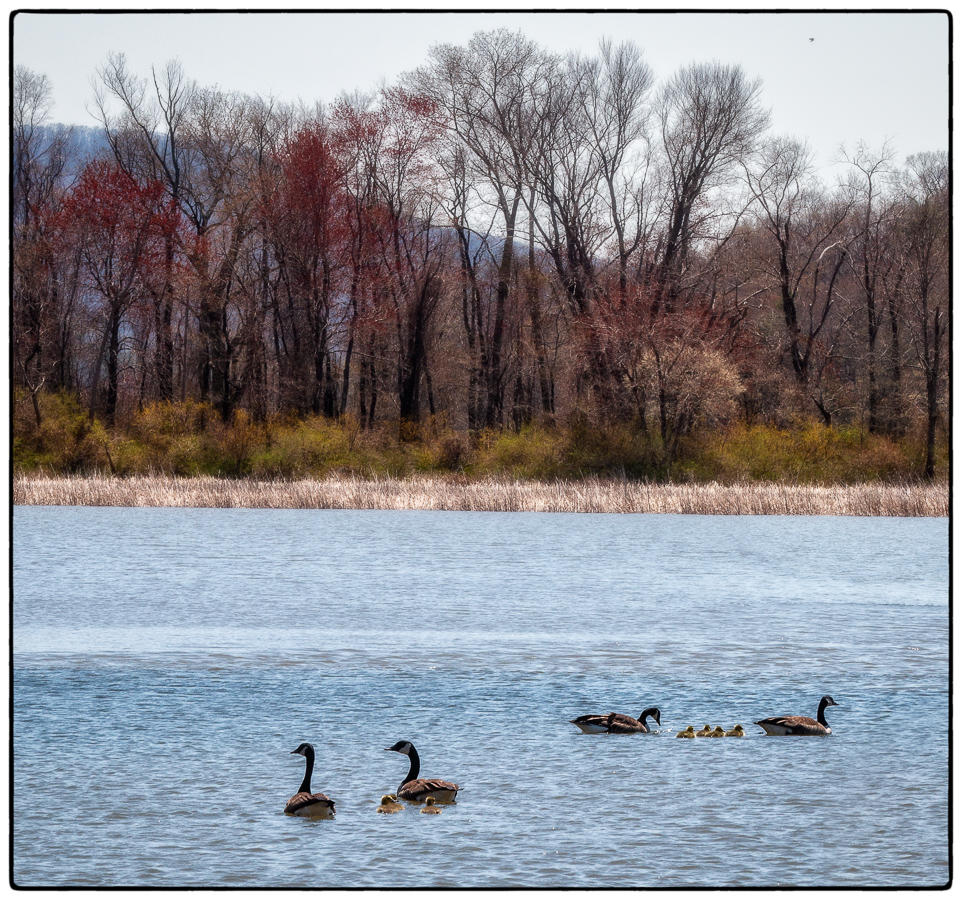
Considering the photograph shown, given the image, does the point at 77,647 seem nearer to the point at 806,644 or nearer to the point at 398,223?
the point at 806,644

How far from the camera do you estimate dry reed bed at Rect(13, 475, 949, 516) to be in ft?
106

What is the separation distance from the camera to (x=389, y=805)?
28.2 feet

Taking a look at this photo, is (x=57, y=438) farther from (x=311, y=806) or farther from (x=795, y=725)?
(x=311, y=806)

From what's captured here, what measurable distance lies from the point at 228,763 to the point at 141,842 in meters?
1.93

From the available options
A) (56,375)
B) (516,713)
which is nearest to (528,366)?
(56,375)

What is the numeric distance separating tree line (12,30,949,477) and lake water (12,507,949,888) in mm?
16286

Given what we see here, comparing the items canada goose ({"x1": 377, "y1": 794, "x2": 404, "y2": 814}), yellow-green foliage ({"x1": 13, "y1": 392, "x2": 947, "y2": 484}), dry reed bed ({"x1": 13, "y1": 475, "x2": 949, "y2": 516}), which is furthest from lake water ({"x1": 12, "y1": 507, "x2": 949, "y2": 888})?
yellow-green foliage ({"x1": 13, "y1": 392, "x2": 947, "y2": 484})

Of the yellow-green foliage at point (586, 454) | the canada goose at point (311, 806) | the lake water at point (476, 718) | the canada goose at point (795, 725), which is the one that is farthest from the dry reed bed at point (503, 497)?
the canada goose at point (311, 806)

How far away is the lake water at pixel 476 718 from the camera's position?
7.78 m

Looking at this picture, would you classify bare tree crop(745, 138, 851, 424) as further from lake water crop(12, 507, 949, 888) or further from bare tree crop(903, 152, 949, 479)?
lake water crop(12, 507, 949, 888)

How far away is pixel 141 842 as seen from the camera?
7922 mm

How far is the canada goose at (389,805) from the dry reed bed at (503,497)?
2352 cm

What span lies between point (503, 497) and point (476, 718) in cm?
2231

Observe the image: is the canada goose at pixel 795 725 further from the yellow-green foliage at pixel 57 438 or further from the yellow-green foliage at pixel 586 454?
the yellow-green foliage at pixel 57 438
